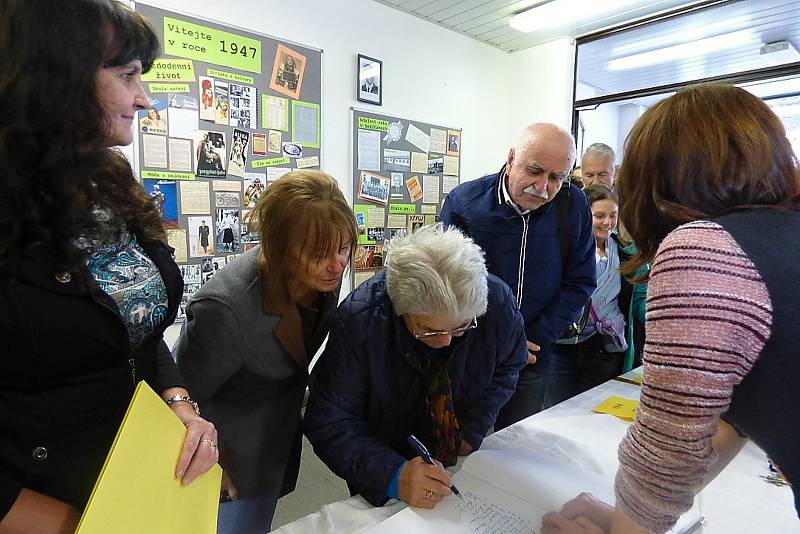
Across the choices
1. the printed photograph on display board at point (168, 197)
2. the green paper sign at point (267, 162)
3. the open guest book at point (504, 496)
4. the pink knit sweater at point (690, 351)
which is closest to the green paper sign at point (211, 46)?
the green paper sign at point (267, 162)

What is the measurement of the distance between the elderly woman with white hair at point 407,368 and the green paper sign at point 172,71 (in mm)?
1713

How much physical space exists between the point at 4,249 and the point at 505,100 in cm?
376

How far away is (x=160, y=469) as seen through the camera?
64 cm

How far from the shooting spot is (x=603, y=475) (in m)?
1.07

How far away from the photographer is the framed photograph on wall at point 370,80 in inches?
117

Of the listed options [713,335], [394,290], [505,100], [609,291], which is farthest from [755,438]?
[505,100]

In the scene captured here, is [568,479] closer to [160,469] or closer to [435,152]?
[160,469]

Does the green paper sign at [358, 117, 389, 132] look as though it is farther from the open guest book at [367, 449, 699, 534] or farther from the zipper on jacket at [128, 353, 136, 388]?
the zipper on jacket at [128, 353, 136, 388]

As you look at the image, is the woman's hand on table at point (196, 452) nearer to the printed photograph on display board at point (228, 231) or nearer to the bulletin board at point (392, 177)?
the printed photograph on display board at point (228, 231)

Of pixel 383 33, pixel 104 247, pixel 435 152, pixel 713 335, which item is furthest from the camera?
pixel 435 152

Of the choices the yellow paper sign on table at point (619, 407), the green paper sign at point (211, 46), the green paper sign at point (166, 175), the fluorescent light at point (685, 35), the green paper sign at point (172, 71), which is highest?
the fluorescent light at point (685, 35)

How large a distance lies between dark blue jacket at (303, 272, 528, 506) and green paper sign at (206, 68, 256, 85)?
1771 mm

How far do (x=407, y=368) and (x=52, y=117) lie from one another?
803 mm

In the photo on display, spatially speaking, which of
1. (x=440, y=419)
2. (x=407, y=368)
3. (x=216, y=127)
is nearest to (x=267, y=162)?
(x=216, y=127)
